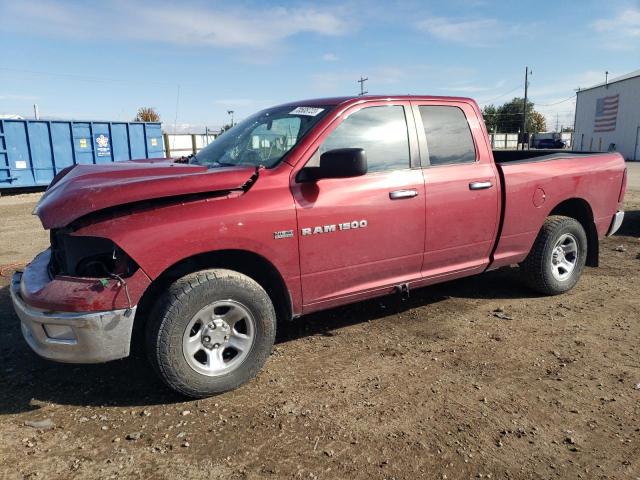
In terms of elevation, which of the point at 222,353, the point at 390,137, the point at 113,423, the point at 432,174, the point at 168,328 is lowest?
the point at 113,423

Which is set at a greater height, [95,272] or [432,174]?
[432,174]

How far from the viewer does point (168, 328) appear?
118 inches

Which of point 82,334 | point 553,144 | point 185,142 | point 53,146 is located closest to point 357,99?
point 82,334

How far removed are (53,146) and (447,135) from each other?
1673 centimetres

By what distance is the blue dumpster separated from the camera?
16.4 metres

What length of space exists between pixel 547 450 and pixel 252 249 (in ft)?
6.89

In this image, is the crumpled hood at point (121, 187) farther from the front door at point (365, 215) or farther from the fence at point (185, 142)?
the fence at point (185, 142)

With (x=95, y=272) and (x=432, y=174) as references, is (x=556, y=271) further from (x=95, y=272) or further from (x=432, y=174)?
(x=95, y=272)

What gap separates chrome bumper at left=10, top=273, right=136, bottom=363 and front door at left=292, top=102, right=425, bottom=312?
127cm

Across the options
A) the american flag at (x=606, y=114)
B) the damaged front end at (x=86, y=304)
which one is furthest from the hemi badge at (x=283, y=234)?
the american flag at (x=606, y=114)

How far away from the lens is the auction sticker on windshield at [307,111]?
388cm

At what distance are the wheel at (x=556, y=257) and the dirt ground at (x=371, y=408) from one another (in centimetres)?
55

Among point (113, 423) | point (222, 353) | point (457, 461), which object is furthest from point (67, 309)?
→ point (457, 461)

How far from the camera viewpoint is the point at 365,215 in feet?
12.1
